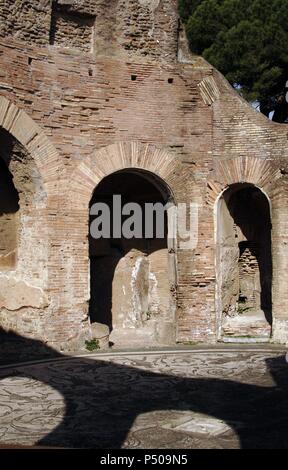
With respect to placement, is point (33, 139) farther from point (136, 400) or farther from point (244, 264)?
point (244, 264)

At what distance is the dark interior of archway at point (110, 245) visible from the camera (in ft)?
38.1

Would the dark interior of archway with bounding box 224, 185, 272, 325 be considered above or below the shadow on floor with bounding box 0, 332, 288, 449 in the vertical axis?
above

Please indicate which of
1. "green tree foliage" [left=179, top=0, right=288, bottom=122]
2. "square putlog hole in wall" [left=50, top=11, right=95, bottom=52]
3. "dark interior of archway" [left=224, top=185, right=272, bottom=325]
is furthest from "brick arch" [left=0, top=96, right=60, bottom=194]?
"green tree foliage" [left=179, top=0, right=288, bottom=122]

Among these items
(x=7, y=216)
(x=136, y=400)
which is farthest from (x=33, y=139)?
(x=136, y=400)

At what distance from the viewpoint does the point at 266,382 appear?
7.28 meters

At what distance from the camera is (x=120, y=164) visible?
10.2 metres

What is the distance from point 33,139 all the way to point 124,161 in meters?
1.67

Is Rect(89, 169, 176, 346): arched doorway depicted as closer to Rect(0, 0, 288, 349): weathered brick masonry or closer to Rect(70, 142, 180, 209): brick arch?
Rect(0, 0, 288, 349): weathered brick masonry

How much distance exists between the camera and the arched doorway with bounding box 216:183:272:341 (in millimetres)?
10969

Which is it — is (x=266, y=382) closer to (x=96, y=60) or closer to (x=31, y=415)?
(x=31, y=415)

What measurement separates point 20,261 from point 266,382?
14.7 ft

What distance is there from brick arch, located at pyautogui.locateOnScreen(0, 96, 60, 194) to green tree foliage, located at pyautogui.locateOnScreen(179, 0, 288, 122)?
812 cm

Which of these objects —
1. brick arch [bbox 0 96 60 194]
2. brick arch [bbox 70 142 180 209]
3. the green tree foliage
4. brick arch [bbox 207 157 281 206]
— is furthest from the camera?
the green tree foliage

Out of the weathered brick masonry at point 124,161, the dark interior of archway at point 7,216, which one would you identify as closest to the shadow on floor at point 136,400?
the weathered brick masonry at point 124,161
